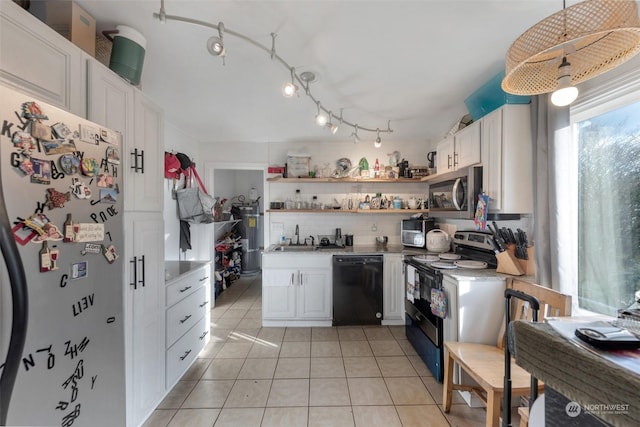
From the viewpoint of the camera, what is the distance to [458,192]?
227cm

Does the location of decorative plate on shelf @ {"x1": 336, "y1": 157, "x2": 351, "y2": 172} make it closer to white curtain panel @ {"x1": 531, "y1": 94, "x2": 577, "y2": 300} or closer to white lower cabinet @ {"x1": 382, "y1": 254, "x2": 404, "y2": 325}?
white lower cabinet @ {"x1": 382, "y1": 254, "x2": 404, "y2": 325}

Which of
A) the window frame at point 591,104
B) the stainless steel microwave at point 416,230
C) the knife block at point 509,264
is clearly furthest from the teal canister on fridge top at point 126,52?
the stainless steel microwave at point 416,230

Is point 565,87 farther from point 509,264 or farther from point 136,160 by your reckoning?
point 136,160

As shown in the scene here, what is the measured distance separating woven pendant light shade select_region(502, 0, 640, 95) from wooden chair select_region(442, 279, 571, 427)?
3.79ft

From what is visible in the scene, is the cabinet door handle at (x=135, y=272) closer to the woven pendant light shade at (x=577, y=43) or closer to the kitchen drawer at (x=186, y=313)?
the kitchen drawer at (x=186, y=313)

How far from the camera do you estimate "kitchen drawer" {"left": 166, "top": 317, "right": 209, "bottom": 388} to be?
1.95 m

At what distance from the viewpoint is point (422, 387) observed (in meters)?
2.04

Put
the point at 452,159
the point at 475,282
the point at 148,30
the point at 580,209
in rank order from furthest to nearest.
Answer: the point at 452,159 < the point at 475,282 < the point at 580,209 < the point at 148,30

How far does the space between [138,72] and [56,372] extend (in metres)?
1.61

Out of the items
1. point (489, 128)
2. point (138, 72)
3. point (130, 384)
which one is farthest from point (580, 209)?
point (130, 384)

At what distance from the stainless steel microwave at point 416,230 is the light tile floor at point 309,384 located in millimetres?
1130

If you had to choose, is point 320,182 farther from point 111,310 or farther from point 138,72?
point 111,310

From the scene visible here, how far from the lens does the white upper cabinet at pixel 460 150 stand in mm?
2138

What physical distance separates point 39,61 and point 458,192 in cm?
278
